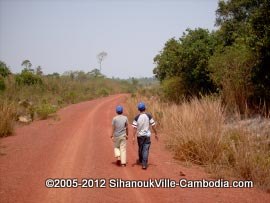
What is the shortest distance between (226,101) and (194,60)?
19.6 ft

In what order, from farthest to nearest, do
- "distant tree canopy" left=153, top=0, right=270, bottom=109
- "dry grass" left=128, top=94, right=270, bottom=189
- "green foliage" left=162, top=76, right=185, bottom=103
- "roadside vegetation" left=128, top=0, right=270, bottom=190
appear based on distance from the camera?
"green foliage" left=162, top=76, right=185, bottom=103 < "distant tree canopy" left=153, top=0, right=270, bottom=109 < "roadside vegetation" left=128, top=0, right=270, bottom=190 < "dry grass" left=128, top=94, right=270, bottom=189

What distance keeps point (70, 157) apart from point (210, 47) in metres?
11.9

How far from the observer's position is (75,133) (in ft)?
44.9

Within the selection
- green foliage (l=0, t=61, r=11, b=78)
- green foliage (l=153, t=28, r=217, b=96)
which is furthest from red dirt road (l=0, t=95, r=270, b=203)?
green foliage (l=0, t=61, r=11, b=78)

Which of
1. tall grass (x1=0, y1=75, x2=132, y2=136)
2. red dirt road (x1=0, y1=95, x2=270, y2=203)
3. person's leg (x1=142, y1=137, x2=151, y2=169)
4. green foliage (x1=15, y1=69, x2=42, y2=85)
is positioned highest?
green foliage (x1=15, y1=69, x2=42, y2=85)

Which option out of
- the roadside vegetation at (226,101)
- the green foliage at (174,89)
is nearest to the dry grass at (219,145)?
the roadside vegetation at (226,101)

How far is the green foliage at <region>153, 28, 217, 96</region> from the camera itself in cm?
1841

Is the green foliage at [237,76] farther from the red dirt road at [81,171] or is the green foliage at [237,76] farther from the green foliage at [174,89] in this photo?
the green foliage at [174,89]

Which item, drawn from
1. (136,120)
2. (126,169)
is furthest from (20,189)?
(136,120)

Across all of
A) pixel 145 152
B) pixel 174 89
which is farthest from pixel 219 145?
pixel 174 89

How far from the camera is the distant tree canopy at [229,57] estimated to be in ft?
40.0

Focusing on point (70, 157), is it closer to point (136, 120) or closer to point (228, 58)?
point (136, 120)

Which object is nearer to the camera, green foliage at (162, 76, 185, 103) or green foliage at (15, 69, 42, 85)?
green foliage at (162, 76, 185, 103)

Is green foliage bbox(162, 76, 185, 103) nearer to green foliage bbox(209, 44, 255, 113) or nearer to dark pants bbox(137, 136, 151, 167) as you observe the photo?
green foliage bbox(209, 44, 255, 113)
